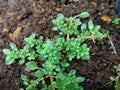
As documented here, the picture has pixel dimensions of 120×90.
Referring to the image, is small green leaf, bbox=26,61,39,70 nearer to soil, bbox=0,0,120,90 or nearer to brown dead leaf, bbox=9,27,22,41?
soil, bbox=0,0,120,90

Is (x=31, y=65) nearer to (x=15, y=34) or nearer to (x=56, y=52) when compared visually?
(x=56, y=52)

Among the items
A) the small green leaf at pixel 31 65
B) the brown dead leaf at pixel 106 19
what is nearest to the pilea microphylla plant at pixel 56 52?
the small green leaf at pixel 31 65

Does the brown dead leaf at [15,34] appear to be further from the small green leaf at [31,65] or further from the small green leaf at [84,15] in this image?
the small green leaf at [84,15]

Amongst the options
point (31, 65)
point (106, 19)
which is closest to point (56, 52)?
point (31, 65)

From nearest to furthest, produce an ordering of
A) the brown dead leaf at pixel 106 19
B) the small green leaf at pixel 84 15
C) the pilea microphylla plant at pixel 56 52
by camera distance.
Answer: the pilea microphylla plant at pixel 56 52
the small green leaf at pixel 84 15
the brown dead leaf at pixel 106 19

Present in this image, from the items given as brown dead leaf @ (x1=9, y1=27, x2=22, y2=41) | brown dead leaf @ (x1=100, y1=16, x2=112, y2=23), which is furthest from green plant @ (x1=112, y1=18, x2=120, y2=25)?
brown dead leaf @ (x1=9, y1=27, x2=22, y2=41)

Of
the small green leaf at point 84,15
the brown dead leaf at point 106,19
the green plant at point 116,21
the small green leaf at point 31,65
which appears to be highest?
the small green leaf at point 84,15

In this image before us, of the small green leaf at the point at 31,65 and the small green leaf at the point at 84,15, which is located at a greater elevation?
the small green leaf at the point at 84,15
